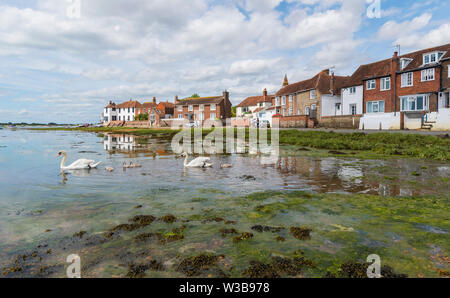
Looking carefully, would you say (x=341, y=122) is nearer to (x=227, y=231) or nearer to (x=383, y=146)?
(x=383, y=146)

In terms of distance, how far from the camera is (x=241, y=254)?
514 cm

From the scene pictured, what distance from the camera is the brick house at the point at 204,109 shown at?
8812 cm

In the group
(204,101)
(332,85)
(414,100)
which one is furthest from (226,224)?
(204,101)

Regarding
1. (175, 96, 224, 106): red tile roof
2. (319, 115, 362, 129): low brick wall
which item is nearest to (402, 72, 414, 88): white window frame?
(319, 115, 362, 129): low brick wall

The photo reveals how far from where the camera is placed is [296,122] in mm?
50281

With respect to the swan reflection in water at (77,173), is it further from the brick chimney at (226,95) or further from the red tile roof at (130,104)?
the red tile roof at (130,104)

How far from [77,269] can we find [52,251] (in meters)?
1.15

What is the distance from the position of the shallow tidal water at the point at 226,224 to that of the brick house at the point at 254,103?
8614cm

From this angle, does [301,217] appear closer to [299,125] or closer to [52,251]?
[52,251]

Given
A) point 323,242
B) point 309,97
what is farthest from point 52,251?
point 309,97

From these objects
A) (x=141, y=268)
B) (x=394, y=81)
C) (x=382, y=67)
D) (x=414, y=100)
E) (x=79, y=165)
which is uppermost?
(x=382, y=67)

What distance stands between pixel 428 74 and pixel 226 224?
4435cm

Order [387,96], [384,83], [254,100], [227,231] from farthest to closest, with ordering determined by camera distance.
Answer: [254,100] < [384,83] < [387,96] < [227,231]
